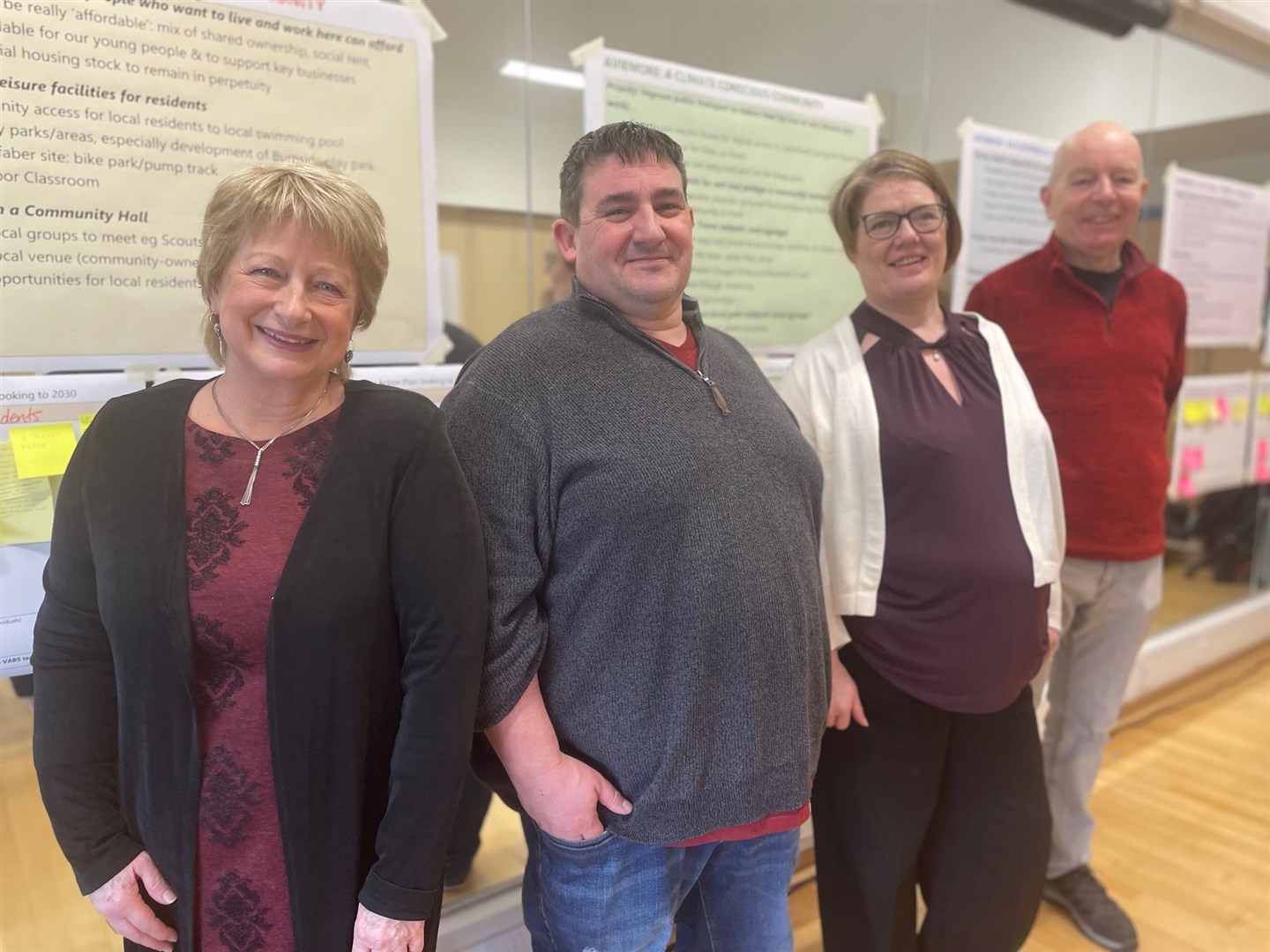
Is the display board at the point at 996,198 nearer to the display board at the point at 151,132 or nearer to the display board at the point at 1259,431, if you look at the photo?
the display board at the point at 1259,431

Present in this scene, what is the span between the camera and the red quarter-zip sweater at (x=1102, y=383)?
176cm

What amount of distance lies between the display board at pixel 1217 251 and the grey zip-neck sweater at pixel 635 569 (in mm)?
2443

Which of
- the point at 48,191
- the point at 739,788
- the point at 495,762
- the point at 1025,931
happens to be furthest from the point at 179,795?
the point at 1025,931

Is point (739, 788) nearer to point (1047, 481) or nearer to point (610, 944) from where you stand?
point (610, 944)

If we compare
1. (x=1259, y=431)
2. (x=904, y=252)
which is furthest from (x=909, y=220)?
(x=1259, y=431)

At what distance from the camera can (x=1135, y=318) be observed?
1794mm

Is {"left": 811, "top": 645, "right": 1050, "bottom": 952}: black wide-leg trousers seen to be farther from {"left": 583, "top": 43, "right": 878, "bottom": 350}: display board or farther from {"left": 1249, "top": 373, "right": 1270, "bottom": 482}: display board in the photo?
{"left": 1249, "top": 373, "right": 1270, "bottom": 482}: display board

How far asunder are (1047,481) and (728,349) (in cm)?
65

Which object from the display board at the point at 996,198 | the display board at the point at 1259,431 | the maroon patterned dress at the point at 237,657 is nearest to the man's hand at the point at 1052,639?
the display board at the point at 996,198

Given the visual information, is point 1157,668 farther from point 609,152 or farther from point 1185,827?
point 609,152

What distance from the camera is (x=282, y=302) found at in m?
0.82

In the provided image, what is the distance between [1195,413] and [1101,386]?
4.70 feet

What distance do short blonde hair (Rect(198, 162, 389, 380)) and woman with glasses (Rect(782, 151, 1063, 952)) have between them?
807mm

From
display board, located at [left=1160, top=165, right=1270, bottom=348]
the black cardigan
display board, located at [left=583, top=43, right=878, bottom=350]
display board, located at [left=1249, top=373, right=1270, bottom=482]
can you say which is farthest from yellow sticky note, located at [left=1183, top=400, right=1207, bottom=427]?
the black cardigan
